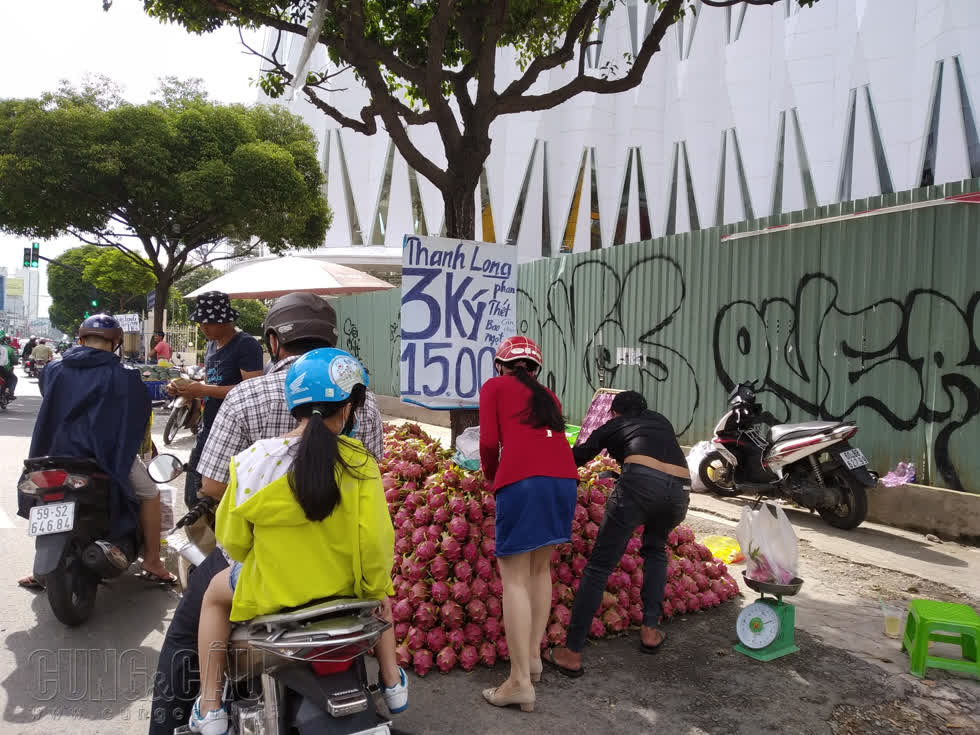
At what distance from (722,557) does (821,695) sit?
216 cm

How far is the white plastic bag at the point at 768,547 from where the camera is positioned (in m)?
3.78

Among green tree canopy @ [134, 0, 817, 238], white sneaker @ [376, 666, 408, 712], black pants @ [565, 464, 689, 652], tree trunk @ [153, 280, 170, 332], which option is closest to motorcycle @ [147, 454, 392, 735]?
white sneaker @ [376, 666, 408, 712]

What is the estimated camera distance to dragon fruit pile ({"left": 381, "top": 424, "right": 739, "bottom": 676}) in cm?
366

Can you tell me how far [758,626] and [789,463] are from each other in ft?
11.4

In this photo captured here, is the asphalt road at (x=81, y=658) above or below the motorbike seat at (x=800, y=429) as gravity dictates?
below

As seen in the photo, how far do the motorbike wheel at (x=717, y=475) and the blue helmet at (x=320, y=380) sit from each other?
6477 millimetres

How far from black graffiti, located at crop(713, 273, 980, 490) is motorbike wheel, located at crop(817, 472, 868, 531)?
738mm

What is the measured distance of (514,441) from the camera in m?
3.33

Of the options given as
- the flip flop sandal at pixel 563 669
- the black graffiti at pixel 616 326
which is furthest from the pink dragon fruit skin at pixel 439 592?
the black graffiti at pixel 616 326

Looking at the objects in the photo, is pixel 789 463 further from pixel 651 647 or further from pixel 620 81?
pixel 620 81

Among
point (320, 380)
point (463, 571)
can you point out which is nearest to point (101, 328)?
point (463, 571)

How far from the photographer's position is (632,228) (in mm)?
30484

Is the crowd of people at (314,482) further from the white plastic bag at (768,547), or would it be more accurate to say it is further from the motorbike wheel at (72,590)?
the white plastic bag at (768,547)

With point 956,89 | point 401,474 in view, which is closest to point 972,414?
point 401,474
